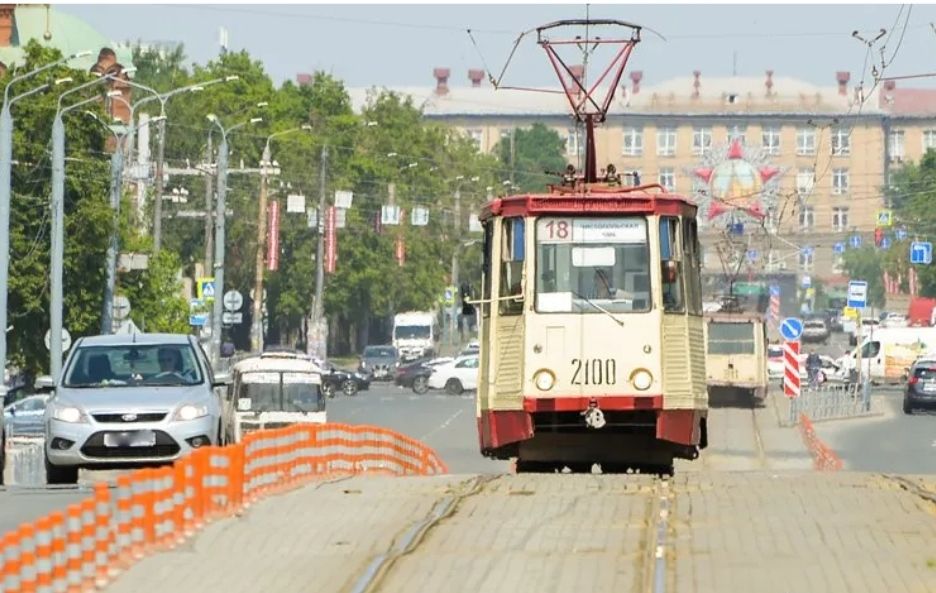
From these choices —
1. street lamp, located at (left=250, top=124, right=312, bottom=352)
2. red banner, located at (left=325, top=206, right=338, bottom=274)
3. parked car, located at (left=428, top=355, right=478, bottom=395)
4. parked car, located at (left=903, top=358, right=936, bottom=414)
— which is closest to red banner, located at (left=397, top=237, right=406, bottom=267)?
red banner, located at (left=325, top=206, right=338, bottom=274)

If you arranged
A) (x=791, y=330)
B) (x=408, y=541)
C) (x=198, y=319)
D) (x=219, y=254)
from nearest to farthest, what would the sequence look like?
(x=408, y=541) < (x=791, y=330) < (x=198, y=319) < (x=219, y=254)

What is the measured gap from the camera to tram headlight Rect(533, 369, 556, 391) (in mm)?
26297

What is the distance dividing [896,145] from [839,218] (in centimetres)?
1220

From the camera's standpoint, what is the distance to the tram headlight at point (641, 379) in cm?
2612

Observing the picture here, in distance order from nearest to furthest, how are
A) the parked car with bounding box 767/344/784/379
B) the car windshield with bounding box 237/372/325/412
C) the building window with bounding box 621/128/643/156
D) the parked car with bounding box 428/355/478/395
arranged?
the car windshield with bounding box 237/372/325/412, the parked car with bounding box 428/355/478/395, the parked car with bounding box 767/344/784/379, the building window with bounding box 621/128/643/156

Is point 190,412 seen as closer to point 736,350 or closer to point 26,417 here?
point 26,417

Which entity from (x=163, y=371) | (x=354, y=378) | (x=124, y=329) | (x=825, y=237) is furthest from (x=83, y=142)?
(x=825, y=237)

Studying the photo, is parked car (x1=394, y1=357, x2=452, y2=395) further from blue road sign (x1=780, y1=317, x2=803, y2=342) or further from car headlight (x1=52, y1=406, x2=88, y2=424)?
car headlight (x1=52, y1=406, x2=88, y2=424)

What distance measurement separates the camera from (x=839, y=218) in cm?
18412

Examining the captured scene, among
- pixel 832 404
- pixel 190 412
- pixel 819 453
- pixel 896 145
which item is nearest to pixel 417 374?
pixel 832 404

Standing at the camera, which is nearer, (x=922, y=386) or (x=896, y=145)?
(x=922, y=386)

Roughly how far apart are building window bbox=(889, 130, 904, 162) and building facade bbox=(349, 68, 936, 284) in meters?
0.08

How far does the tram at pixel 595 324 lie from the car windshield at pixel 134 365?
3281mm

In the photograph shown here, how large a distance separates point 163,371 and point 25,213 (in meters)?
35.9
